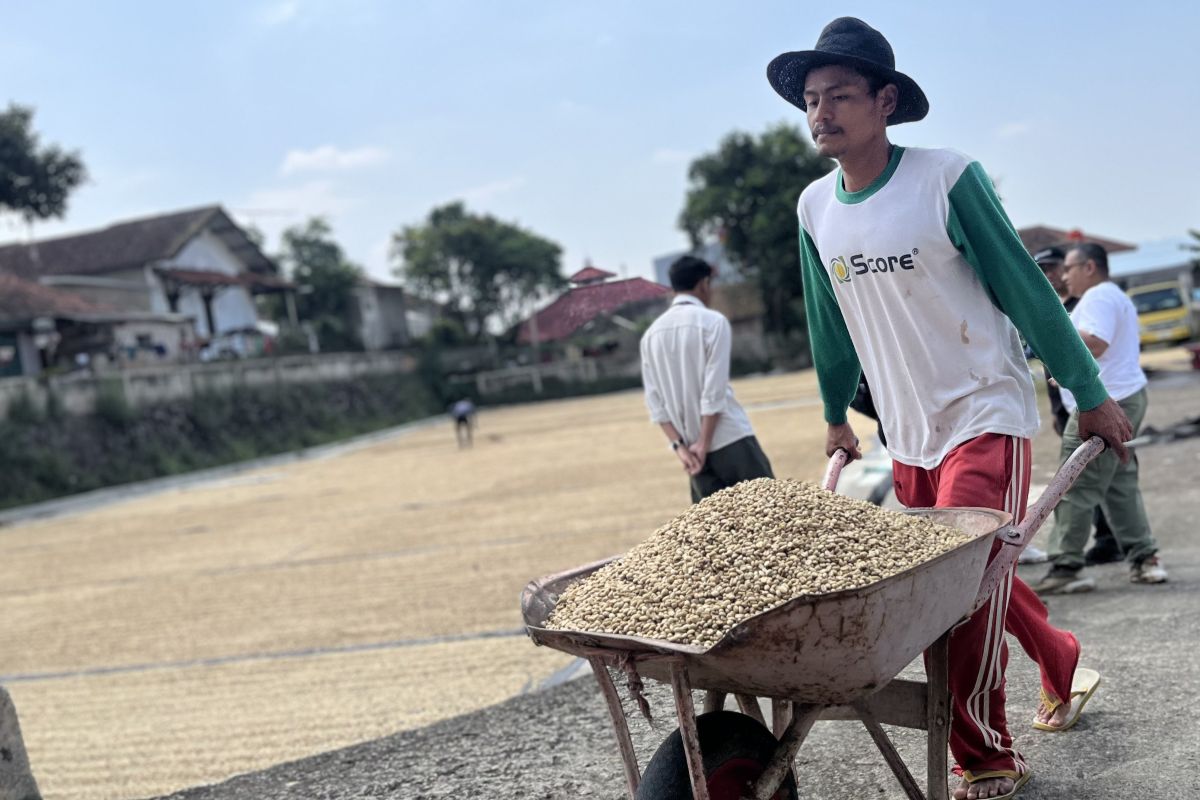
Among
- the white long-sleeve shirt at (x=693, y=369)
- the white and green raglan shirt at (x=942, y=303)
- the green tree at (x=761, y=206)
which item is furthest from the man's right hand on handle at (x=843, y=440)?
the green tree at (x=761, y=206)

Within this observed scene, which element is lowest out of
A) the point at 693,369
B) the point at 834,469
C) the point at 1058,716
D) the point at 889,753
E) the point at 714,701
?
the point at 1058,716

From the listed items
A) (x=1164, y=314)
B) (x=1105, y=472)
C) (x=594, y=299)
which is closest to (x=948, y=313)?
(x=594, y=299)

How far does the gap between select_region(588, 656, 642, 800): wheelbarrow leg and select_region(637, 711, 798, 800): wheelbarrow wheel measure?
0.07 meters

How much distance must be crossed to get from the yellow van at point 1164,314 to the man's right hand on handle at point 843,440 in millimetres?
24131

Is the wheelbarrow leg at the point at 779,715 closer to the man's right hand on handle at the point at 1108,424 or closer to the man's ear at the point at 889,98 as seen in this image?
the man's right hand on handle at the point at 1108,424

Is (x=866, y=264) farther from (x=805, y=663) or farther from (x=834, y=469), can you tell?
(x=805, y=663)

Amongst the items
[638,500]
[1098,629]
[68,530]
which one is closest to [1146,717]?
[1098,629]

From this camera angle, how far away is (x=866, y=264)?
2750 millimetres

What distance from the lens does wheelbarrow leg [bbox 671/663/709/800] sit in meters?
2.17

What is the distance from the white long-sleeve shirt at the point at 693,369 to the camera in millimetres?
4801

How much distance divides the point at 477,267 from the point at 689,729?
53899 millimetres

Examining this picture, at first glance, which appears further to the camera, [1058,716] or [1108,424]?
[1058,716]

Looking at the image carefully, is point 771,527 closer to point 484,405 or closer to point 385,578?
point 385,578


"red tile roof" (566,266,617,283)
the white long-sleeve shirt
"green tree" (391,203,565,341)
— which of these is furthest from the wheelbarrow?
"green tree" (391,203,565,341)
